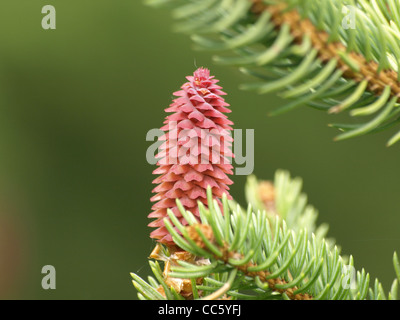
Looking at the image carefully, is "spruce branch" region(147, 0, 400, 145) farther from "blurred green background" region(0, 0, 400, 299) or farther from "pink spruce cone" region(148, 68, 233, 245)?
"blurred green background" region(0, 0, 400, 299)

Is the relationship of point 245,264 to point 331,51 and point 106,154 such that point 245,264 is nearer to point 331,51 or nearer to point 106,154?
point 331,51

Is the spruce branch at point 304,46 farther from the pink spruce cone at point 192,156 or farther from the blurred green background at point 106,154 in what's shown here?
the blurred green background at point 106,154

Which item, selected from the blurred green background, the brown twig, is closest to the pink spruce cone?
the brown twig

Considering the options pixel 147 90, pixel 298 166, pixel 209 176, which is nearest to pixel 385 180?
pixel 298 166

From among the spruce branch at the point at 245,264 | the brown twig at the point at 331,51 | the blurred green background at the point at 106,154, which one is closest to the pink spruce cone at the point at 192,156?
the spruce branch at the point at 245,264

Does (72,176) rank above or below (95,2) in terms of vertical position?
below

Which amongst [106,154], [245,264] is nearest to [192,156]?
[245,264]
